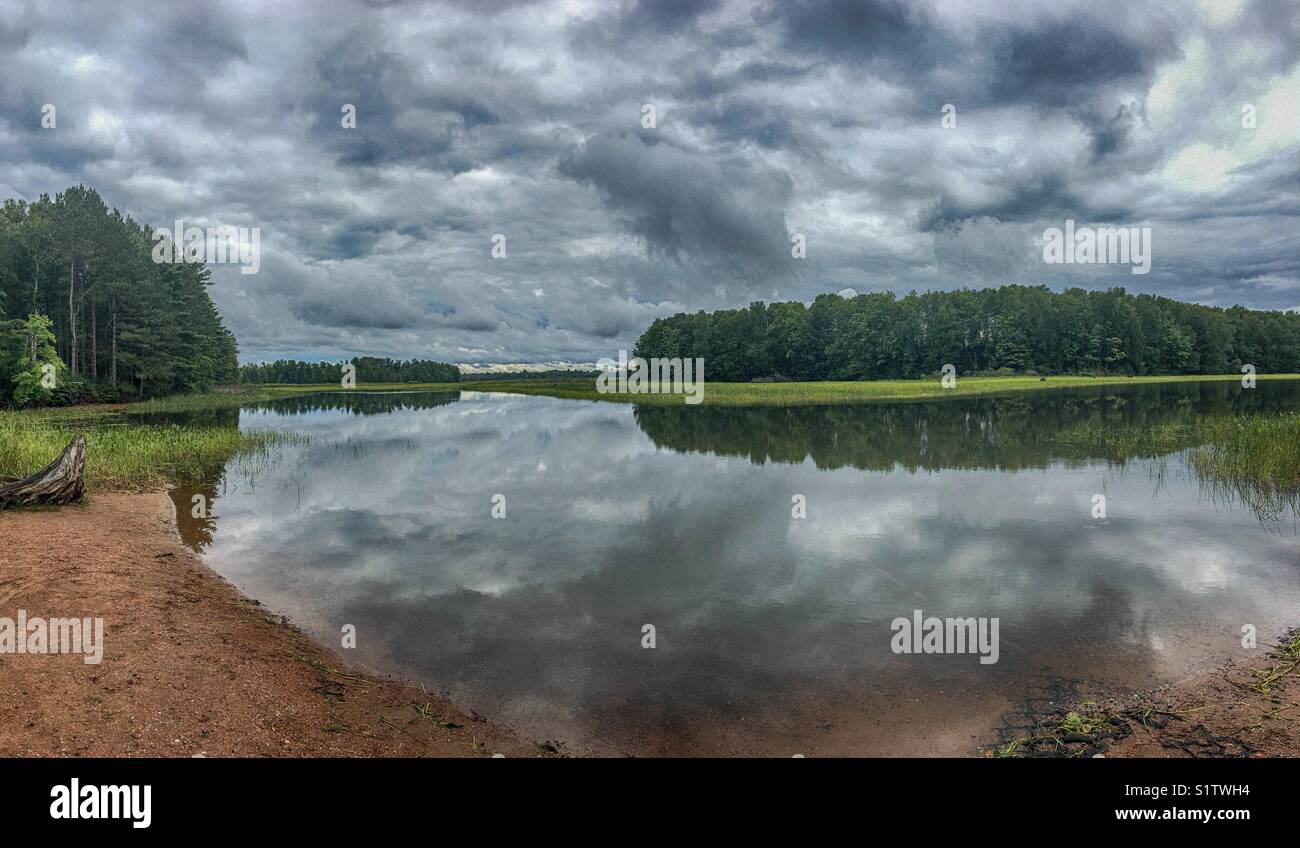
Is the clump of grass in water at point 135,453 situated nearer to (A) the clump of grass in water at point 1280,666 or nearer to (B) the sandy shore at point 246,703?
(B) the sandy shore at point 246,703

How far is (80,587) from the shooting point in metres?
9.72

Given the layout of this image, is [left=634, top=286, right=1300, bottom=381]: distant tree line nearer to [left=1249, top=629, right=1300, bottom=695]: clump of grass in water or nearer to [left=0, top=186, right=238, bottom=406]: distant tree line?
[left=0, top=186, right=238, bottom=406]: distant tree line

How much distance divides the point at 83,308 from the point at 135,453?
58.0 meters

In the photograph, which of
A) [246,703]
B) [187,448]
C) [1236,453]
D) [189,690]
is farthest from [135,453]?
[1236,453]

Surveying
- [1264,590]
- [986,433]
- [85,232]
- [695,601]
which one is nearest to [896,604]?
[695,601]

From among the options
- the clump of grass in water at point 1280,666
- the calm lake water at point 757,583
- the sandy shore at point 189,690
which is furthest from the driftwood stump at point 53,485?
the clump of grass in water at point 1280,666

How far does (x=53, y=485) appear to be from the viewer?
1574 cm

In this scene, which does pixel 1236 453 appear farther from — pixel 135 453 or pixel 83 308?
pixel 83 308

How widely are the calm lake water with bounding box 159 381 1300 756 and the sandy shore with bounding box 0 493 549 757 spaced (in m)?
0.70

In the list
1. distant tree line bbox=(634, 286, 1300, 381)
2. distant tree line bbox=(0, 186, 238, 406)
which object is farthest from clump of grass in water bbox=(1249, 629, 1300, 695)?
distant tree line bbox=(634, 286, 1300, 381)

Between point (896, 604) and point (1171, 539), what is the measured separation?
876 centimetres

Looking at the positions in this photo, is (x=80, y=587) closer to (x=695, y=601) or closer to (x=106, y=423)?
(x=695, y=601)

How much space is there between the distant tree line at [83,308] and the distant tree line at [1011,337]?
115665mm

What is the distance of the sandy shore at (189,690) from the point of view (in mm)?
5871
